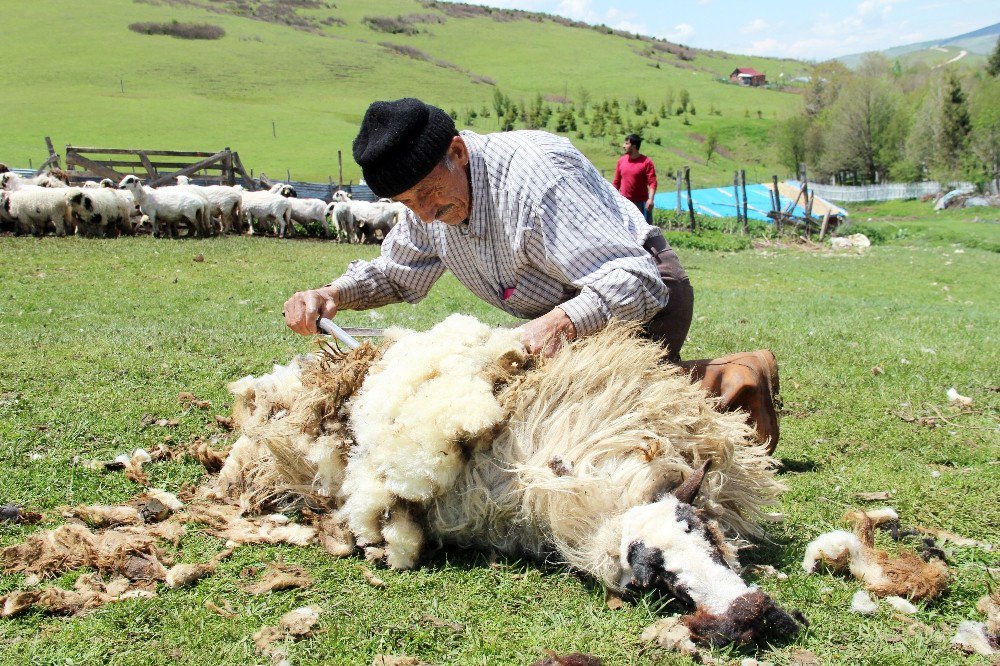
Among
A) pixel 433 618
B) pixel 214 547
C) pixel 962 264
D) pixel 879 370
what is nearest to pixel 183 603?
pixel 214 547

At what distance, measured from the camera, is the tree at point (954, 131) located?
58.3 m

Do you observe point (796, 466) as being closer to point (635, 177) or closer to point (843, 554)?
point (843, 554)

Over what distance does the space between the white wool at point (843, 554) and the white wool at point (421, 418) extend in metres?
1.32

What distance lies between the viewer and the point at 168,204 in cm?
1703

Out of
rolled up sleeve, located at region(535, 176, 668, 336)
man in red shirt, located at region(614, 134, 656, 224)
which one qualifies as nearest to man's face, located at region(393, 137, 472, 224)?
rolled up sleeve, located at region(535, 176, 668, 336)

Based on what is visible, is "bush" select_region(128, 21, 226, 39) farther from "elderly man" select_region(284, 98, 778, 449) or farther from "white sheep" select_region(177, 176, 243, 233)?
"elderly man" select_region(284, 98, 778, 449)

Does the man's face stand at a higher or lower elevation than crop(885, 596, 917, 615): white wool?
higher

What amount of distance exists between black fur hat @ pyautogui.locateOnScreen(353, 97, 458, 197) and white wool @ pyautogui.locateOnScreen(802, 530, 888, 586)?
2.16 metres

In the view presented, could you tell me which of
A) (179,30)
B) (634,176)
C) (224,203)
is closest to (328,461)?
(634,176)

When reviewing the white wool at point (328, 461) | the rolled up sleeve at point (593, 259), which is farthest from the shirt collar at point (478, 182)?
the white wool at point (328, 461)

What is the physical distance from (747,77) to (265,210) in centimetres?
11770

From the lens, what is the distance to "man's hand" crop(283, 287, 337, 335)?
379 cm

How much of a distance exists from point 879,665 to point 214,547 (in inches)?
98.3

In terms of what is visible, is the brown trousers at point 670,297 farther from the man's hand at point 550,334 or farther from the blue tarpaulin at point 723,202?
the blue tarpaulin at point 723,202
